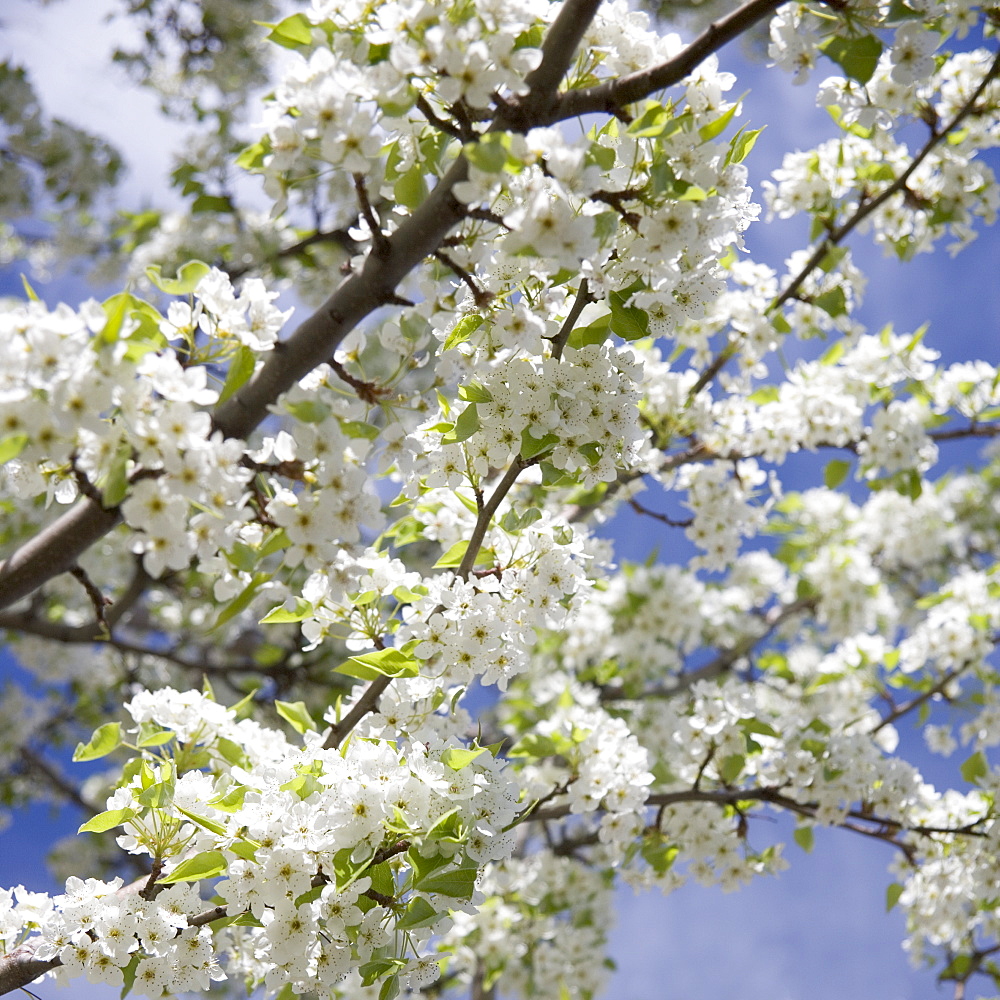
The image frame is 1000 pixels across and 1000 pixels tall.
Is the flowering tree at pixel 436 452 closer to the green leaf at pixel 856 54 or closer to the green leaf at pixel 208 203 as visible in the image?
the green leaf at pixel 856 54

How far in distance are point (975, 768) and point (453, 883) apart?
8.25 feet

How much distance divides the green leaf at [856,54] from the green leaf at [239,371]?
1419 mm

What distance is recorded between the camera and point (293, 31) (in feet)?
5.01

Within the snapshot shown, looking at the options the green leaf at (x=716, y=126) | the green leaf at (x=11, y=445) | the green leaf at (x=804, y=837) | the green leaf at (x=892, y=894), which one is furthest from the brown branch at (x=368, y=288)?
the green leaf at (x=892, y=894)

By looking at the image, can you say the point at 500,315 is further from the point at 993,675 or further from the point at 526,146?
the point at 993,675

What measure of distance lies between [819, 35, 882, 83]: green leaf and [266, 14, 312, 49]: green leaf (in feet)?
3.67

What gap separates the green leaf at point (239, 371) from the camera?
152 centimetres

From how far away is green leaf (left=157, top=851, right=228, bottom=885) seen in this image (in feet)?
5.67

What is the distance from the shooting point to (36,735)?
288 inches

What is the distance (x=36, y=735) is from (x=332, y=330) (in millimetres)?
7376

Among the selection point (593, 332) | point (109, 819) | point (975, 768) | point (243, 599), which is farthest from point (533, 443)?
point (975, 768)

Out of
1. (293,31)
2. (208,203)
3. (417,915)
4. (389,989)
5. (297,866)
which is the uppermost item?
(208,203)

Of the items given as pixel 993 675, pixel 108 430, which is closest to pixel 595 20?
pixel 108 430

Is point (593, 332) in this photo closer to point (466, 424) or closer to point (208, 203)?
point (466, 424)
